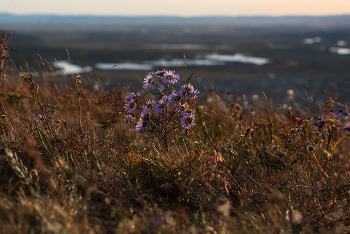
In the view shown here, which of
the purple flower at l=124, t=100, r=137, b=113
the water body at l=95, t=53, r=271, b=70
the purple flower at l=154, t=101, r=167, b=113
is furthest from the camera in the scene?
the water body at l=95, t=53, r=271, b=70

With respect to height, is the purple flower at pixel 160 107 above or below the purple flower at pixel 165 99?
below

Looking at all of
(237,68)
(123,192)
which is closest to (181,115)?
(123,192)

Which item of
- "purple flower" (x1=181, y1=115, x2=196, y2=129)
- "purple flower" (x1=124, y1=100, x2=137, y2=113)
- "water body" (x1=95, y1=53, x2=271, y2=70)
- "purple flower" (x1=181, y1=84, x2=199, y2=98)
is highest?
"purple flower" (x1=181, y1=84, x2=199, y2=98)

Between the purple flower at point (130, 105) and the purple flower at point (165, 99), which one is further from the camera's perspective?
the purple flower at point (130, 105)

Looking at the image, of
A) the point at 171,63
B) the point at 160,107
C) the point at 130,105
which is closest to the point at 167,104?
the point at 160,107

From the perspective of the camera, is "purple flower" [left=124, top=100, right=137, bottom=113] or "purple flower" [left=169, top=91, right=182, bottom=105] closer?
"purple flower" [left=169, top=91, right=182, bottom=105]

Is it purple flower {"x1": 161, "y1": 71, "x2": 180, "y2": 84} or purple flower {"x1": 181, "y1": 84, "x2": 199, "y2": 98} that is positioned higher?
purple flower {"x1": 161, "y1": 71, "x2": 180, "y2": 84}

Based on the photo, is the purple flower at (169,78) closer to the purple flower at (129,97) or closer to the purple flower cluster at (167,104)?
the purple flower cluster at (167,104)

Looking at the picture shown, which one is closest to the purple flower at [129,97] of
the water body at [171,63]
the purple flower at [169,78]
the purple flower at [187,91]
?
the purple flower at [169,78]

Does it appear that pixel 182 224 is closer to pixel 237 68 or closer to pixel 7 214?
pixel 7 214

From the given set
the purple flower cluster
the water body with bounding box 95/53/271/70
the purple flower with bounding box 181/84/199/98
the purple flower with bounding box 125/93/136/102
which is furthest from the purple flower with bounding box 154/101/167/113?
the water body with bounding box 95/53/271/70

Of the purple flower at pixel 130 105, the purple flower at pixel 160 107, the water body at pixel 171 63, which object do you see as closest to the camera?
the purple flower at pixel 160 107

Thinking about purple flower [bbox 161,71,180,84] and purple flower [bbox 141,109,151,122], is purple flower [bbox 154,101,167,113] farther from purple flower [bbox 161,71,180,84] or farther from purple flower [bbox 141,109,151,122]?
purple flower [bbox 161,71,180,84]
